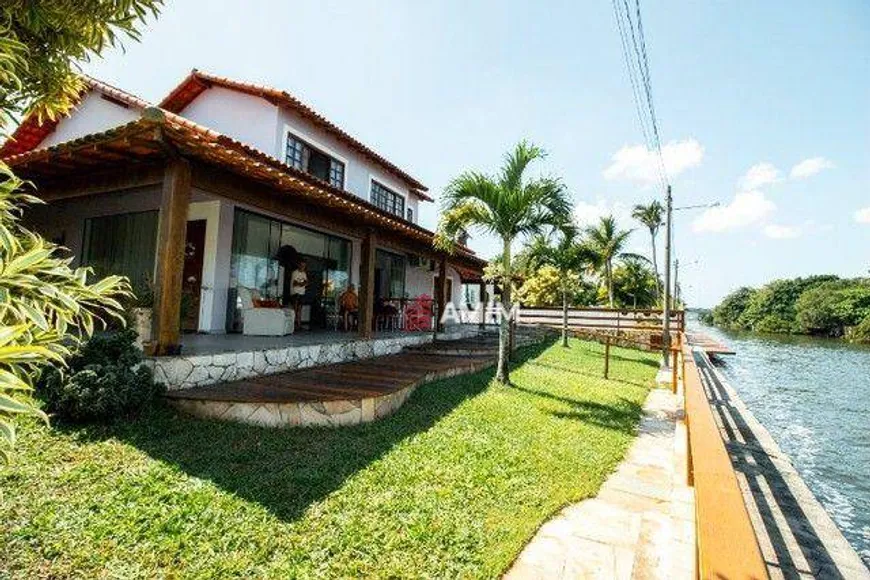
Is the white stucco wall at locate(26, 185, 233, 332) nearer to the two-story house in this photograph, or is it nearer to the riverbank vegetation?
the two-story house

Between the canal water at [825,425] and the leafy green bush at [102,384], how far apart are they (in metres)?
7.86

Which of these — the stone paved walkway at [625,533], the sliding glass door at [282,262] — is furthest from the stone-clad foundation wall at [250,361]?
the stone paved walkway at [625,533]

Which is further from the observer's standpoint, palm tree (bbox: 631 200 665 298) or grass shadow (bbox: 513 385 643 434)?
palm tree (bbox: 631 200 665 298)

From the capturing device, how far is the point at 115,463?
13.0ft

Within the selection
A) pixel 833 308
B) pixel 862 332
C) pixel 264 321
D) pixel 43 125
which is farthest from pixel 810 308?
pixel 43 125

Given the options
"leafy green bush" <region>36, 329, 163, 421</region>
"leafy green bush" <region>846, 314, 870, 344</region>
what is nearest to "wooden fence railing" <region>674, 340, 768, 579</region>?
"leafy green bush" <region>36, 329, 163, 421</region>

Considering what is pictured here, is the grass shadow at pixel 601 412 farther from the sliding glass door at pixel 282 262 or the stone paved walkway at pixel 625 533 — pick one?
the sliding glass door at pixel 282 262

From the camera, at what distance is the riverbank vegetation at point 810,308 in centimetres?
5572

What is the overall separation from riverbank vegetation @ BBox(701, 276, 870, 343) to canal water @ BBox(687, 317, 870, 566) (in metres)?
44.7

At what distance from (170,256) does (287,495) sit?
3.72 m

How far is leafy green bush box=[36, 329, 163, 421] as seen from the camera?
15.1 ft

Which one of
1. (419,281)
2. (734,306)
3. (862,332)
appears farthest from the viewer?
(734,306)

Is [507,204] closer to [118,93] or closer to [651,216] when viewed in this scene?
[118,93]

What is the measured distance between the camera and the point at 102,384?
4.71 m
